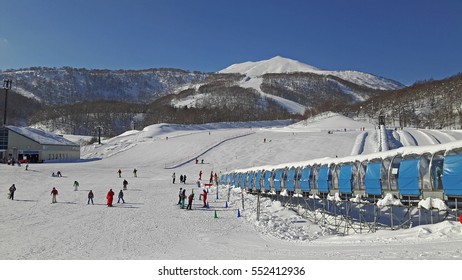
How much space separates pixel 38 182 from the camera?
35.3m

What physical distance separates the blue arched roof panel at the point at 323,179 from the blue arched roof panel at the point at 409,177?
16.4 ft

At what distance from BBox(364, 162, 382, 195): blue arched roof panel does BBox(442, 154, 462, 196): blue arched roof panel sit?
310cm

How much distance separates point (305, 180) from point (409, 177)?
7744 millimetres

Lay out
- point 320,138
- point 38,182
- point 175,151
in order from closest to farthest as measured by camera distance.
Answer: point 38,182, point 175,151, point 320,138

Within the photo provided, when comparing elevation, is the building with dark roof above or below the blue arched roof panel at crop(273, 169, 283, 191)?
above

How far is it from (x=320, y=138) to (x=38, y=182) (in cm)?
5560

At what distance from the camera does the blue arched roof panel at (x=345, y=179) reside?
16.5 metres

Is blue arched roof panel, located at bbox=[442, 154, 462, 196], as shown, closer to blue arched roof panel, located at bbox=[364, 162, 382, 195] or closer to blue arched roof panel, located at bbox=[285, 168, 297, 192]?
blue arched roof panel, located at bbox=[364, 162, 382, 195]

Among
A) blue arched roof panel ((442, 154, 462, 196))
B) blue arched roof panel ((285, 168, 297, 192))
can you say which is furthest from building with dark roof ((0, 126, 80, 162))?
blue arched roof panel ((442, 154, 462, 196))

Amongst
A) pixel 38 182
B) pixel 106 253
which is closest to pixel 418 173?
pixel 106 253

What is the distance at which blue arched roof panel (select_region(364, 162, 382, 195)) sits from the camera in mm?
14562

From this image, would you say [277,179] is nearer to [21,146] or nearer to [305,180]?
[305,180]
